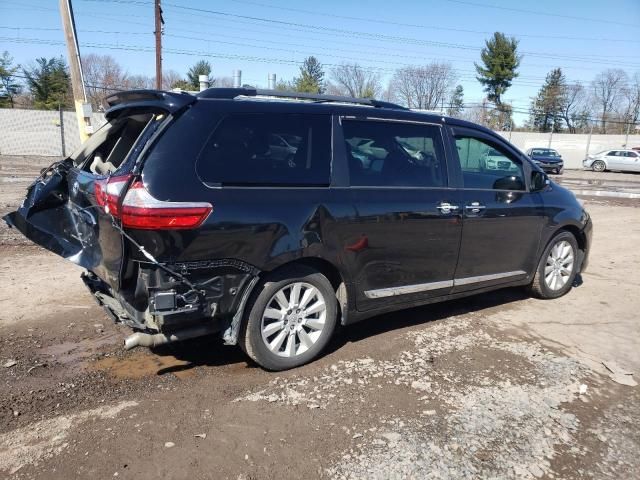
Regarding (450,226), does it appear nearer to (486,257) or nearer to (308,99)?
(486,257)

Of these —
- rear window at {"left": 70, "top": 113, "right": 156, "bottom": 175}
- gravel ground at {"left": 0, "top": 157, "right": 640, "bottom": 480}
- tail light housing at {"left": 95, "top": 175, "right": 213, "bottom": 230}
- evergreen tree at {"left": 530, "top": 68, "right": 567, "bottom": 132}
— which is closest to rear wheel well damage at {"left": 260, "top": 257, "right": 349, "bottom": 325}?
gravel ground at {"left": 0, "top": 157, "right": 640, "bottom": 480}

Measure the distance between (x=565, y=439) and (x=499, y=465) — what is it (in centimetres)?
54

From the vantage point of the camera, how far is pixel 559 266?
557 cm

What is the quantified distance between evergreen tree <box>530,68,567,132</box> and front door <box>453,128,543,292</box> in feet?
203

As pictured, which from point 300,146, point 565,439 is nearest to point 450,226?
point 300,146

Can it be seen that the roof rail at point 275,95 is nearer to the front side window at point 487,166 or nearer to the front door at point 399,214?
the front door at point 399,214

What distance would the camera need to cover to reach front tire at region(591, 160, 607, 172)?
3747 centimetres

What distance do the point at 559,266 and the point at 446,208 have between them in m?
2.10

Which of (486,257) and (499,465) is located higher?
(486,257)

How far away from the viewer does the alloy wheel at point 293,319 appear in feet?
11.6

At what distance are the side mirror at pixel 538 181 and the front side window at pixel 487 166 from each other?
0.57 ft

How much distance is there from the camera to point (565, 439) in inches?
117

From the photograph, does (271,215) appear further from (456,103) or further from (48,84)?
(456,103)

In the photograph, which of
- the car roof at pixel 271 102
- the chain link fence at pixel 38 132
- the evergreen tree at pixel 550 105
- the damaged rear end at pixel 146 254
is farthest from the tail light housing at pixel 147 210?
the evergreen tree at pixel 550 105
